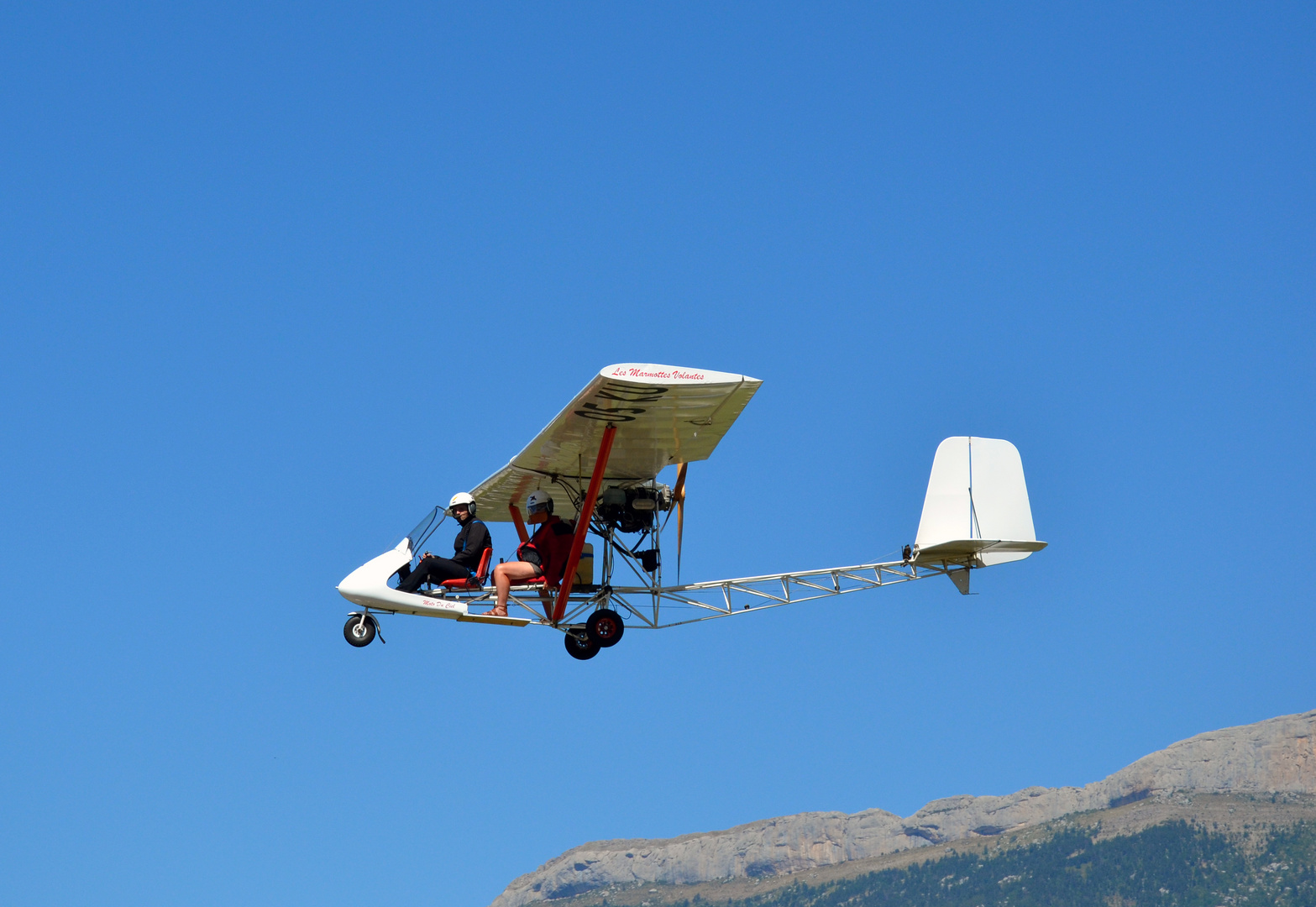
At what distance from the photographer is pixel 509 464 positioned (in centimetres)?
2425

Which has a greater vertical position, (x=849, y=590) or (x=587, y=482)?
(x=587, y=482)

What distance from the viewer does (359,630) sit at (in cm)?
2161

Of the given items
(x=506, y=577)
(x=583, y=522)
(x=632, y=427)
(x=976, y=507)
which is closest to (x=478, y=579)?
(x=506, y=577)

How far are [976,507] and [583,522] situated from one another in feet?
25.1

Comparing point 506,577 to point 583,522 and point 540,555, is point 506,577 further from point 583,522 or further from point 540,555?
point 583,522

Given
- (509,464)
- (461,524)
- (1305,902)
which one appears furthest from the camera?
(1305,902)

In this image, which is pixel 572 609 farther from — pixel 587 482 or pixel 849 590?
pixel 849 590

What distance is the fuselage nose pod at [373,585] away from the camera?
2112 centimetres

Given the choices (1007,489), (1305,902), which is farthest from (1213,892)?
(1007,489)

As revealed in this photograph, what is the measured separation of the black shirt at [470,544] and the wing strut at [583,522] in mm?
1333

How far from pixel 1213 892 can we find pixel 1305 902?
13.5m

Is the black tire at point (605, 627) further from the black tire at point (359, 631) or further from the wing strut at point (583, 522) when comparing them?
the black tire at point (359, 631)

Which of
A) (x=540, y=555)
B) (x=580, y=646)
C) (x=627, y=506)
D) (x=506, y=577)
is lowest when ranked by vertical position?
(x=580, y=646)

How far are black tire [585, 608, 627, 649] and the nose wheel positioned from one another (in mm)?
3669
